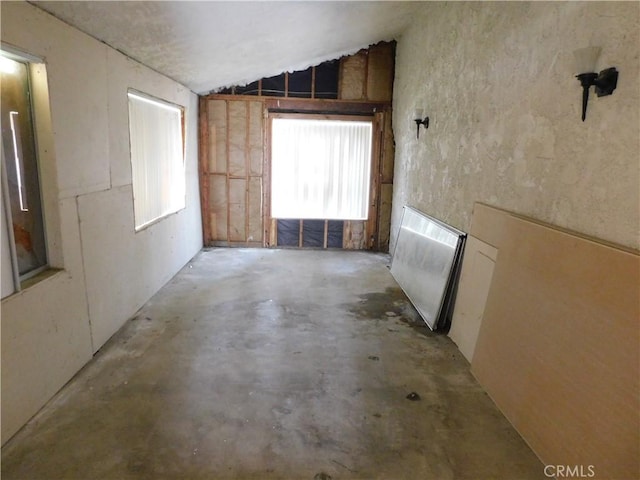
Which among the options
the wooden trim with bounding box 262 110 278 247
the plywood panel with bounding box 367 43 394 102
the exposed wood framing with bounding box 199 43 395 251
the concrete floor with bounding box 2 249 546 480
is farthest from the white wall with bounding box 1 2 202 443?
the plywood panel with bounding box 367 43 394 102

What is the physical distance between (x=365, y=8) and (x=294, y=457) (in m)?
4.68

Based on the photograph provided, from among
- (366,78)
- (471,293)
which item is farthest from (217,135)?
(471,293)

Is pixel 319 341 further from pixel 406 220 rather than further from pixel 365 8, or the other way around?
pixel 365 8

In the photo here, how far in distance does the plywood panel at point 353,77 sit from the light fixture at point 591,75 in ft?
15.8

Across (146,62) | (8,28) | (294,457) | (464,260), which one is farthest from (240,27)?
(294,457)

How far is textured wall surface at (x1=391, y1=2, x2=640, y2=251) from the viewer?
1.93 m

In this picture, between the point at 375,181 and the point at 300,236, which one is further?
the point at 300,236

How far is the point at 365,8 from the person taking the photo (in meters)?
4.62

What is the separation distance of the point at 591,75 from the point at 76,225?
135 inches

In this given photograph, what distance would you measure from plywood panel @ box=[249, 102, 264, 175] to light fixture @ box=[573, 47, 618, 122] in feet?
17.3

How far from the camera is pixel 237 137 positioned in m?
6.75

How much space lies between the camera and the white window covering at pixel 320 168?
673 centimetres

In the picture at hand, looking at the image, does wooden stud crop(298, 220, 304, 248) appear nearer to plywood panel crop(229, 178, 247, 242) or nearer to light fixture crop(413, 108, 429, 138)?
plywood panel crop(229, 178, 247, 242)

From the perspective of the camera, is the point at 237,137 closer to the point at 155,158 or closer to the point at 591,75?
the point at 155,158
